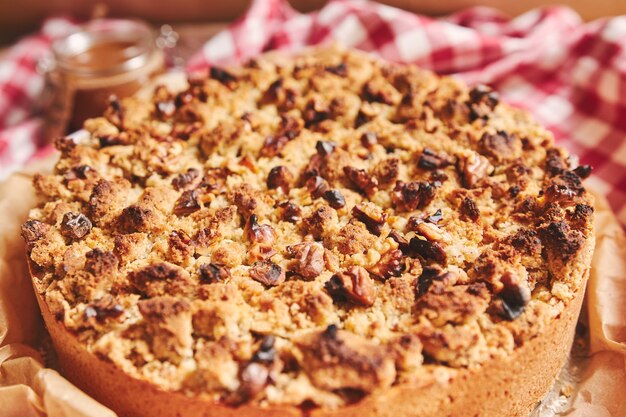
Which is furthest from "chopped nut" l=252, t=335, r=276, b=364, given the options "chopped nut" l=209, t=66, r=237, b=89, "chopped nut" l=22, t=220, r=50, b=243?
"chopped nut" l=209, t=66, r=237, b=89

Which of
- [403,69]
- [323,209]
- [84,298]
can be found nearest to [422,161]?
[323,209]

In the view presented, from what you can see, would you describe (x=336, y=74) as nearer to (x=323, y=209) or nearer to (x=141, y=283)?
(x=323, y=209)

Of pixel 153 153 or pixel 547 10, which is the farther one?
pixel 547 10

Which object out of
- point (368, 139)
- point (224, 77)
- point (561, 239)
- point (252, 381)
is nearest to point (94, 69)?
point (224, 77)

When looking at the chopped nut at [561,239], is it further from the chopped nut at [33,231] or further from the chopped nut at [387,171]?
the chopped nut at [33,231]

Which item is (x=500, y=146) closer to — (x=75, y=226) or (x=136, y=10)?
(x=75, y=226)

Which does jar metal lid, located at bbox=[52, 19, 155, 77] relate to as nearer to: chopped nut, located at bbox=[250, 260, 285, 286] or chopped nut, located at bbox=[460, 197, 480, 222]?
chopped nut, located at bbox=[250, 260, 285, 286]
